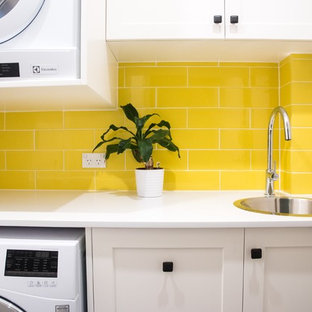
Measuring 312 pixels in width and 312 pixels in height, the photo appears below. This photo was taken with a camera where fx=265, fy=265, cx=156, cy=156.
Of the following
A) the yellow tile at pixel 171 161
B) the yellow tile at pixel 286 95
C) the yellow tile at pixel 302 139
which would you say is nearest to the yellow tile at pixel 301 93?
the yellow tile at pixel 286 95

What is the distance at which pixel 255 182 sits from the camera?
1.48m

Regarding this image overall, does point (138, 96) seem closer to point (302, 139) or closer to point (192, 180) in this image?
point (192, 180)

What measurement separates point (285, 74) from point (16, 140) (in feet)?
5.00

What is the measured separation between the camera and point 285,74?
1.40m

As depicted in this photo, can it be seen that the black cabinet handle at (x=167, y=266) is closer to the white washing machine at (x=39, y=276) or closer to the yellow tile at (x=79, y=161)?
the white washing machine at (x=39, y=276)

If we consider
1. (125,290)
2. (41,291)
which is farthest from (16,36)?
(125,290)

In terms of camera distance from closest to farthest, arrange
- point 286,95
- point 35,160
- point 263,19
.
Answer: point 263,19 < point 286,95 < point 35,160

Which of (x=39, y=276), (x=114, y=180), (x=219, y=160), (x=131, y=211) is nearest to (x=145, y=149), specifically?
(x=131, y=211)

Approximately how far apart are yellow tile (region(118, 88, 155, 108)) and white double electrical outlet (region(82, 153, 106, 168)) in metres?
0.32

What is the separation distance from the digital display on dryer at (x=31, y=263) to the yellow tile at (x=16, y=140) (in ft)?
2.51

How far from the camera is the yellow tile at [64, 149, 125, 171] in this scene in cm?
148

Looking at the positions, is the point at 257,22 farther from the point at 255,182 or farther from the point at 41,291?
the point at 41,291

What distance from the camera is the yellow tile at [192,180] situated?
148 centimetres

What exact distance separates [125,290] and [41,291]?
279mm
